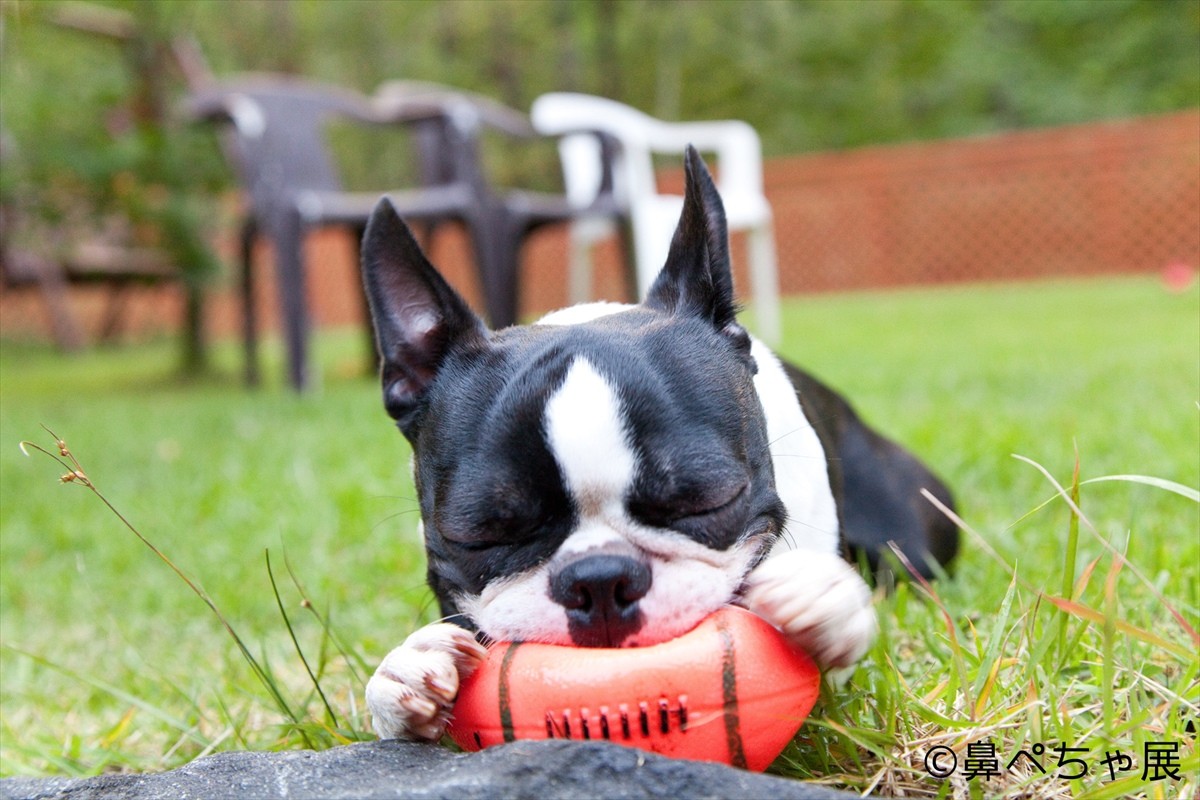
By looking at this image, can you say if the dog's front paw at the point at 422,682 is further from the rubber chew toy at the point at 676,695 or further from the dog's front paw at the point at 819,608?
the dog's front paw at the point at 819,608

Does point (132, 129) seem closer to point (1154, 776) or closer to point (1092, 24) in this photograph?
point (1154, 776)

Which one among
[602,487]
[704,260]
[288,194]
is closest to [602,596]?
[602,487]

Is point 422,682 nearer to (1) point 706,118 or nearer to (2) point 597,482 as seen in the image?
(2) point 597,482

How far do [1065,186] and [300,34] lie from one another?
18.3 metres

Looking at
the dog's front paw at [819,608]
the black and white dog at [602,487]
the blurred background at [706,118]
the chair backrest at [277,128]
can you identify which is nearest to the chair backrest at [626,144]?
the blurred background at [706,118]

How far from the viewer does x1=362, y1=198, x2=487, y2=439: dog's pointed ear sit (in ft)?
7.32

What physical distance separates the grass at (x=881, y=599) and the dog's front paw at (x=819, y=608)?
0.42ft

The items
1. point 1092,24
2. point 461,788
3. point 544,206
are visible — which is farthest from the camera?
point 1092,24

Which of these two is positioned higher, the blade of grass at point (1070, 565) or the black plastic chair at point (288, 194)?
the black plastic chair at point (288, 194)

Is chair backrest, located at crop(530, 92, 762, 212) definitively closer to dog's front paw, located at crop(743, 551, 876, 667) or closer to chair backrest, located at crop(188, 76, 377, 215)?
chair backrest, located at crop(188, 76, 377, 215)

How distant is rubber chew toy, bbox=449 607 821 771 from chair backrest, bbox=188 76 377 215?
7.14 metres

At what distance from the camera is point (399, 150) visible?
28141mm

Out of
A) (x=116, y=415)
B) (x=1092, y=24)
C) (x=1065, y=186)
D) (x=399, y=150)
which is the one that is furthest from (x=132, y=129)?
(x=1092, y=24)

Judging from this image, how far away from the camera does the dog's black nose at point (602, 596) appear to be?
1.72 m
